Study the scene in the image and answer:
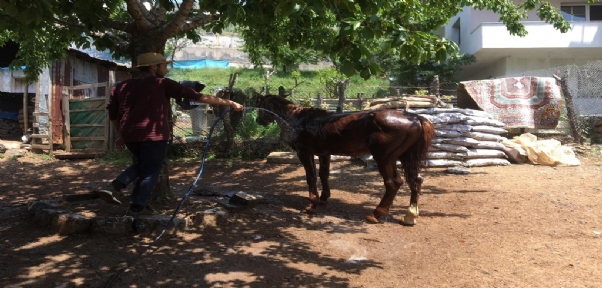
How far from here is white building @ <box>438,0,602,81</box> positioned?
15.9 metres

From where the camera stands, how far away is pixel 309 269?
392 centimetres

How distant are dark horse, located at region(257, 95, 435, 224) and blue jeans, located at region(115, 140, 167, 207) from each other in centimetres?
201

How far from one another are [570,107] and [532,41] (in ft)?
21.7

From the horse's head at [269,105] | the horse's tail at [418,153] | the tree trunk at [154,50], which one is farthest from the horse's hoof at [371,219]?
the tree trunk at [154,50]

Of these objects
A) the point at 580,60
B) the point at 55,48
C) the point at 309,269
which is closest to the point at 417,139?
the point at 309,269

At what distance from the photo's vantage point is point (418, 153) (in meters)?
5.57

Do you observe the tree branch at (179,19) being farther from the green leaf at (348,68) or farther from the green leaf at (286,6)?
the green leaf at (286,6)

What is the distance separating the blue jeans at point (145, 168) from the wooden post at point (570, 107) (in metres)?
9.18

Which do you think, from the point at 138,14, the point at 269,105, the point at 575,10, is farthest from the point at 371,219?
the point at 575,10

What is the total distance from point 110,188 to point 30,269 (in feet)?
3.32

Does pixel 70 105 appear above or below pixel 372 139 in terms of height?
above

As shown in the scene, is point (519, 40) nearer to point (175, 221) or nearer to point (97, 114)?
point (97, 114)

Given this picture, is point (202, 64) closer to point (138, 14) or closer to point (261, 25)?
point (261, 25)

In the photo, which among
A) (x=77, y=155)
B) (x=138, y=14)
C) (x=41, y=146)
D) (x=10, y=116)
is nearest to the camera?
(x=138, y=14)
